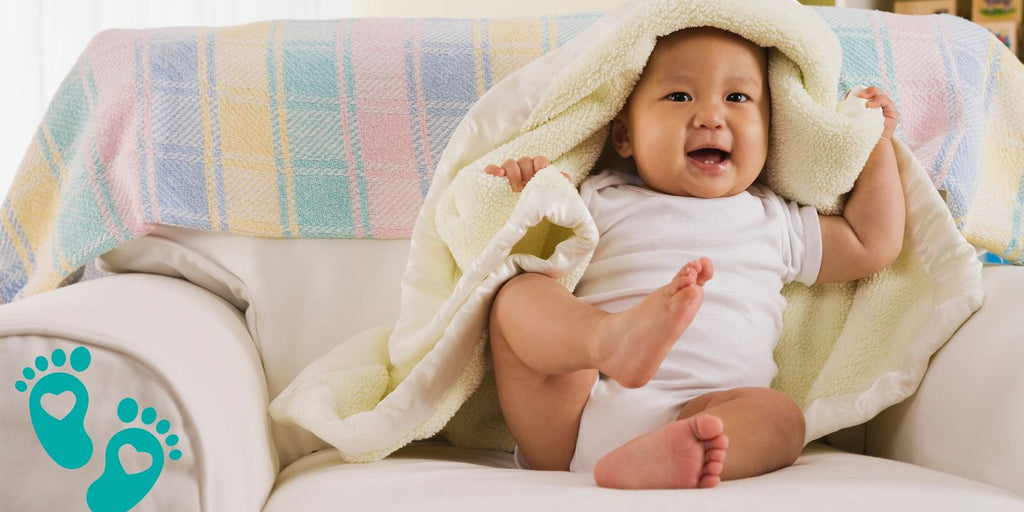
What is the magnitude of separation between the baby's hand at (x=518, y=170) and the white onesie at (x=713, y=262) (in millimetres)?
122

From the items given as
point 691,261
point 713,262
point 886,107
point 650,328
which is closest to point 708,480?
point 650,328

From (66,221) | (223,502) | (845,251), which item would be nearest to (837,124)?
(845,251)

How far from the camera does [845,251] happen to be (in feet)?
3.69

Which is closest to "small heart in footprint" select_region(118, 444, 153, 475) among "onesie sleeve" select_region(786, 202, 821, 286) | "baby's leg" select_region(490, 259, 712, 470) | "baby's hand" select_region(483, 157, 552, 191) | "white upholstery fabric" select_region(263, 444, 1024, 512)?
"white upholstery fabric" select_region(263, 444, 1024, 512)

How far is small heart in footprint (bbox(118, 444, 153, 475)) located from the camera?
0.75m

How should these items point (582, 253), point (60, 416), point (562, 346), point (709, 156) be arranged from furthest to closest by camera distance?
point (709, 156)
point (582, 253)
point (562, 346)
point (60, 416)

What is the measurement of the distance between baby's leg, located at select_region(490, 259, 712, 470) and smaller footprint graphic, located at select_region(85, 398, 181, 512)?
1.11ft

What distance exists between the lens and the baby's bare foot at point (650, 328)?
2.60 ft

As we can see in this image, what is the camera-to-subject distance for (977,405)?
2.96ft

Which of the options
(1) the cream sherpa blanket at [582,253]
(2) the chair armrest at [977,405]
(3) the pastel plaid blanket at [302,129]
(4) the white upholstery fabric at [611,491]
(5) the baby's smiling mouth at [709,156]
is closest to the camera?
(4) the white upholstery fabric at [611,491]

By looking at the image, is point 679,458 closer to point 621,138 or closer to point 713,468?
point 713,468

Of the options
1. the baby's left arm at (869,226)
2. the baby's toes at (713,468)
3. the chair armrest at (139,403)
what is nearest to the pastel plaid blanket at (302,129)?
the baby's left arm at (869,226)

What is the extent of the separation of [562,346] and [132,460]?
377 mm

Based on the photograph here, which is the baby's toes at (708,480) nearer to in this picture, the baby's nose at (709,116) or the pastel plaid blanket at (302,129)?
the baby's nose at (709,116)
